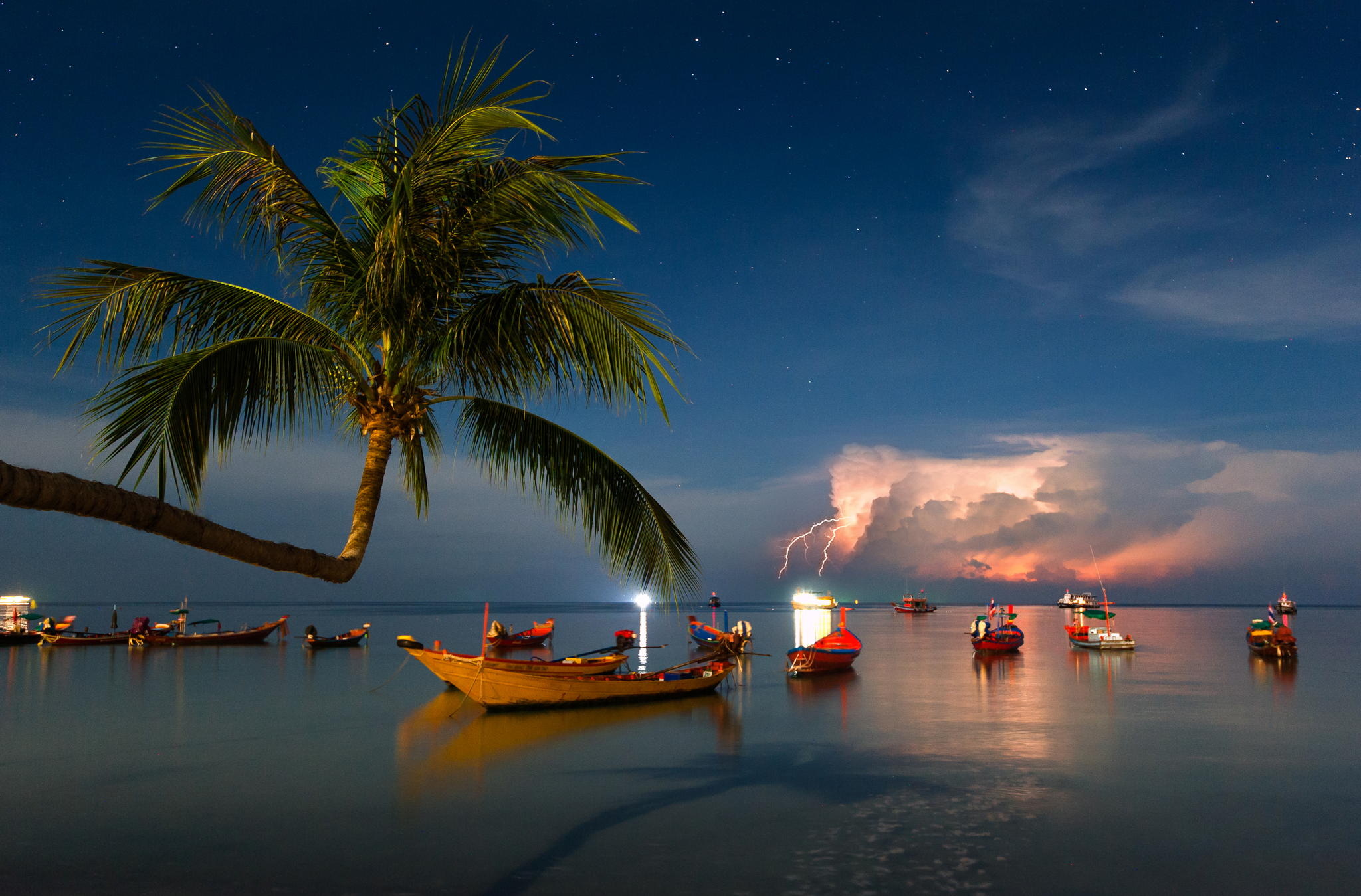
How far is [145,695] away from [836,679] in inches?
1101

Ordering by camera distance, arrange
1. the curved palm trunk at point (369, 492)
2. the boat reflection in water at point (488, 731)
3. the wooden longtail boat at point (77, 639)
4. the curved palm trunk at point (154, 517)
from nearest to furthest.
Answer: the curved palm trunk at point (154, 517)
the curved palm trunk at point (369, 492)
the boat reflection in water at point (488, 731)
the wooden longtail boat at point (77, 639)

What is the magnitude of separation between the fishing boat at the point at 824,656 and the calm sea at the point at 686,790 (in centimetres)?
301

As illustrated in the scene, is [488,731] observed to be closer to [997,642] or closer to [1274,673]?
[1274,673]

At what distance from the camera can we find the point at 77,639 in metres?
53.8

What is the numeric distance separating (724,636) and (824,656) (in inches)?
275

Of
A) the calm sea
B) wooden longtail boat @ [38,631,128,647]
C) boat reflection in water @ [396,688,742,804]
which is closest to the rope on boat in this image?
the calm sea

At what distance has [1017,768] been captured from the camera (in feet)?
66.2

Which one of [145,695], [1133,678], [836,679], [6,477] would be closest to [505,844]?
[6,477]

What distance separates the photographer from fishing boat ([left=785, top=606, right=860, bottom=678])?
40.4m

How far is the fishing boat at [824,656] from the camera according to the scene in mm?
40375

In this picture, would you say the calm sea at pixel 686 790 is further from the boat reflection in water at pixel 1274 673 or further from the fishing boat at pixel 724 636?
the fishing boat at pixel 724 636

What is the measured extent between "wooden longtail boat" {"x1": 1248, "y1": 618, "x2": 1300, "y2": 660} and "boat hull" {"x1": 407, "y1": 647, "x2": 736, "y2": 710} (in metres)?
41.3

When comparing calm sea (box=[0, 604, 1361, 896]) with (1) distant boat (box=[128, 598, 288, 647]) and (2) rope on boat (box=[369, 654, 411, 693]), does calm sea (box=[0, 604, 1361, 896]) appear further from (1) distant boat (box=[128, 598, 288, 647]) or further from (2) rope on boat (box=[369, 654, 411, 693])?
(1) distant boat (box=[128, 598, 288, 647])

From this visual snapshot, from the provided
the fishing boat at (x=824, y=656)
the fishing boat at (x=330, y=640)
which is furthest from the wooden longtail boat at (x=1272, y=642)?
the fishing boat at (x=330, y=640)
